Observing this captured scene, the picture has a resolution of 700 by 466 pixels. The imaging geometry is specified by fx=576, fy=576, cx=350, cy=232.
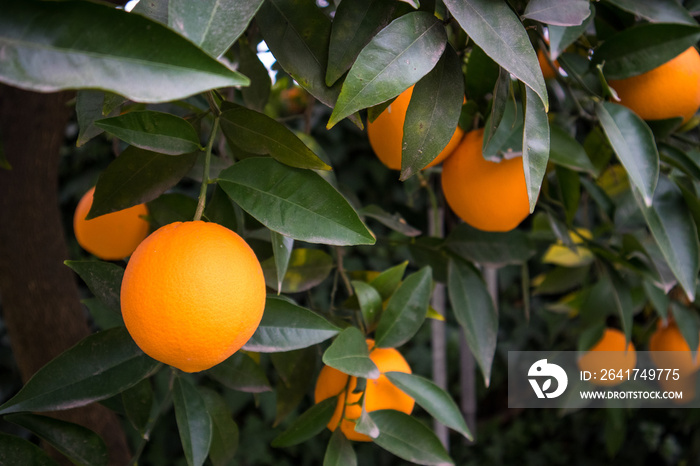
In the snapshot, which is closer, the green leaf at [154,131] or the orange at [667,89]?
the green leaf at [154,131]

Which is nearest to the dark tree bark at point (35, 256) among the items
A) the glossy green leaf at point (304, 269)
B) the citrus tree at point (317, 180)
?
the citrus tree at point (317, 180)

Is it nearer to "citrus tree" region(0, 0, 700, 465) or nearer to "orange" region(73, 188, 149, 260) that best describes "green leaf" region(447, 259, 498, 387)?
"citrus tree" region(0, 0, 700, 465)

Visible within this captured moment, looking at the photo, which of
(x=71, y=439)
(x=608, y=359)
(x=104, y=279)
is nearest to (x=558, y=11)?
(x=104, y=279)

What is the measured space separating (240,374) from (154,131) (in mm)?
271

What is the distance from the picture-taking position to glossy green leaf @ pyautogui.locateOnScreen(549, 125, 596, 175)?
60 centimetres

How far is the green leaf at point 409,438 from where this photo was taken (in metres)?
0.52

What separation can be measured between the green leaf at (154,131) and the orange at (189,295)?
7 centimetres

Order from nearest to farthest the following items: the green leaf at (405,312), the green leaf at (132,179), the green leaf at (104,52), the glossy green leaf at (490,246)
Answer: the green leaf at (104,52) → the green leaf at (132,179) → the green leaf at (405,312) → the glossy green leaf at (490,246)

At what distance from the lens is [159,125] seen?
1.36 feet

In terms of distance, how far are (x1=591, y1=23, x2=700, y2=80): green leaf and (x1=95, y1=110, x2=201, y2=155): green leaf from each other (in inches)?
16.2

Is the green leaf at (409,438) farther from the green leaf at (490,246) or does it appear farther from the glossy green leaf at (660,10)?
the glossy green leaf at (660,10)

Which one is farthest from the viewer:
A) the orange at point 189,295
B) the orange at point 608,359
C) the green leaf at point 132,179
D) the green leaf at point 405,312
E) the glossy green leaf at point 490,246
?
the orange at point 608,359

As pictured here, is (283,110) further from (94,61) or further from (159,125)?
(94,61)

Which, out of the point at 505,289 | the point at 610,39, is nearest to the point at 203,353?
the point at 610,39
